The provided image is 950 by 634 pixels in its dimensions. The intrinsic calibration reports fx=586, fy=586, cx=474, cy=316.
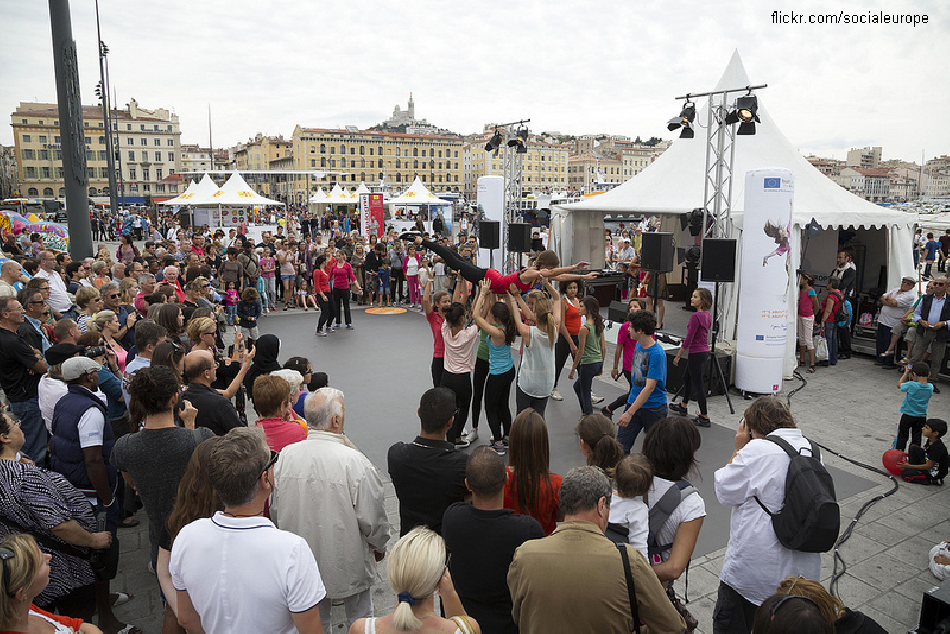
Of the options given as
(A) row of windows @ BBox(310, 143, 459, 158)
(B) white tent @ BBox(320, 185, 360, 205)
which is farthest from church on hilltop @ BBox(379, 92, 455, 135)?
(B) white tent @ BBox(320, 185, 360, 205)

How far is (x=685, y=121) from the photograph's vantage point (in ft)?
33.1

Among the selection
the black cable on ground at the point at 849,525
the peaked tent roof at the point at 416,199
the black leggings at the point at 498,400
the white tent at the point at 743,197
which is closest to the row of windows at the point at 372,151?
the peaked tent roof at the point at 416,199

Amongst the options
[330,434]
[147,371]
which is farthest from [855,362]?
[147,371]

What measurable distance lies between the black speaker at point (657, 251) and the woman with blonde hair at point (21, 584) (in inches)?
331

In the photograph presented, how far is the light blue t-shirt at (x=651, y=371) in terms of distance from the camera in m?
4.71

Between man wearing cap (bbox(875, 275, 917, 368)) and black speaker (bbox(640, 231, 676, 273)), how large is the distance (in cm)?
333

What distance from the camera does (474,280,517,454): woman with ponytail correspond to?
5.11m

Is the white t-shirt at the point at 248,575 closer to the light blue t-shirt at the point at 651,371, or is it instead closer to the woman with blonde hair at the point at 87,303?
the light blue t-shirt at the point at 651,371

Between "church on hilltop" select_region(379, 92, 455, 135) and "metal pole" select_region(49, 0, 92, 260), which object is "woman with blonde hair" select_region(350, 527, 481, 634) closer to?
"metal pole" select_region(49, 0, 92, 260)

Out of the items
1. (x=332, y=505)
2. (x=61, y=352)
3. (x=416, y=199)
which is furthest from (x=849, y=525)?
(x=416, y=199)

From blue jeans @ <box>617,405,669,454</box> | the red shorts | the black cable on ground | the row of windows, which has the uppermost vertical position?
the row of windows

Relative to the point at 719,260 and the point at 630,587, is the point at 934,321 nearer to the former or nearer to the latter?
the point at 719,260

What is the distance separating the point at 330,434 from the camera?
2750 mm

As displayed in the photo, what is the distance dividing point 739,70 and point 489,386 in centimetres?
908
